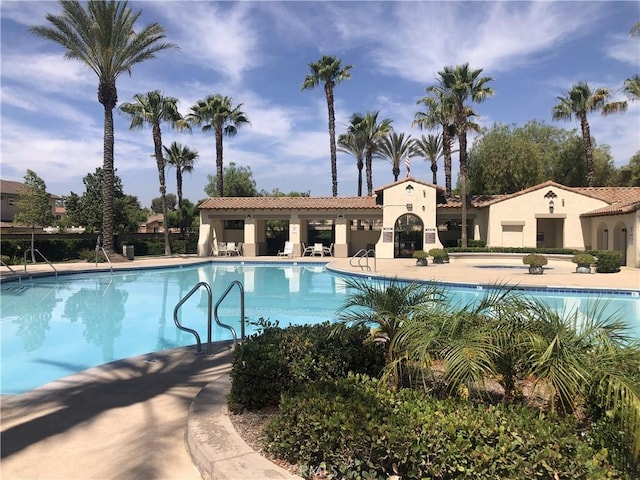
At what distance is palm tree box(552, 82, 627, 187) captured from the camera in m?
28.3

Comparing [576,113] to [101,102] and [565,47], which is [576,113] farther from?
[101,102]

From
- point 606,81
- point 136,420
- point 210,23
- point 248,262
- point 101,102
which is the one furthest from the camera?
point 606,81

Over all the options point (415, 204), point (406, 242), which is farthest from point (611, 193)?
point (406, 242)

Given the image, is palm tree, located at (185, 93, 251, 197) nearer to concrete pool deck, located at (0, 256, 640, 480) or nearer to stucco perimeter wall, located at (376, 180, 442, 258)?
stucco perimeter wall, located at (376, 180, 442, 258)

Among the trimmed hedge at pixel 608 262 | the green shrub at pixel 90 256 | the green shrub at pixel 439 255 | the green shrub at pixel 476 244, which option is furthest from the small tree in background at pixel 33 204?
the trimmed hedge at pixel 608 262

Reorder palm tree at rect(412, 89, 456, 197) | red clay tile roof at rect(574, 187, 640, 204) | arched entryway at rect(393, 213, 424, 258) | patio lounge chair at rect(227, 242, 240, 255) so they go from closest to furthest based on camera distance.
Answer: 1. red clay tile roof at rect(574, 187, 640, 204)
2. palm tree at rect(412, 89, 456, 197)
3. patio lounge chair at rect(227, 242, 240, 255)
4. arched entryway at rect(393, 213, 424, 258)

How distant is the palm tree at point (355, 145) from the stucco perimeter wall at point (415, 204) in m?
11.7

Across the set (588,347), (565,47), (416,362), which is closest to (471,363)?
(416,362)

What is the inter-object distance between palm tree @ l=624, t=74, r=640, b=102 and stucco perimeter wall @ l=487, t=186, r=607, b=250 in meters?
6.42

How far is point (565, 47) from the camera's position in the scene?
17.1 meters

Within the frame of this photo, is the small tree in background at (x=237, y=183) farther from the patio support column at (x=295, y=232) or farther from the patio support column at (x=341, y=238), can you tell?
the patio support column at (x=341, y=238)

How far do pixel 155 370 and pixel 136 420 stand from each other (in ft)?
5.23

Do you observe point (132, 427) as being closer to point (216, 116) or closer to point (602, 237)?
point (602, 237)

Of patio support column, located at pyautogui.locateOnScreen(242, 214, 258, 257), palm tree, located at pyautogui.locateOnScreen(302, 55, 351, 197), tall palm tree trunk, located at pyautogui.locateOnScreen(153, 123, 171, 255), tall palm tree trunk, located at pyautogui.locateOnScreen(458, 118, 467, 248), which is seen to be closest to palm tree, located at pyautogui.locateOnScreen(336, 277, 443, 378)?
tall palm tree trunk, located at pyautogui.locateOnScreen(458, 118, 467, 248)
